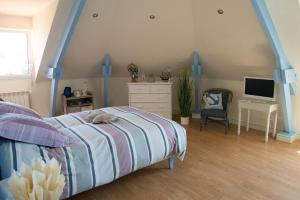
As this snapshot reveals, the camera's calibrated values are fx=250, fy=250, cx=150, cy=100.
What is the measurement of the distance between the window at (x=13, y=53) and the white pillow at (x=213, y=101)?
3530mm

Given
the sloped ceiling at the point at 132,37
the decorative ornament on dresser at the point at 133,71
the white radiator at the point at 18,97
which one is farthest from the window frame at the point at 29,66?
the decorative ornament on dresser at the point at 133,71

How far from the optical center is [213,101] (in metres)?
4.64

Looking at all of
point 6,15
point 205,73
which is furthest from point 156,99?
point 6,15

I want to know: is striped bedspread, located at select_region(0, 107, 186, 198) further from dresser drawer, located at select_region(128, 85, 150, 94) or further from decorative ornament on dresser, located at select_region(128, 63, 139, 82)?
decorative ornament on dresser, located at select_region(128, 63, 139, 82)

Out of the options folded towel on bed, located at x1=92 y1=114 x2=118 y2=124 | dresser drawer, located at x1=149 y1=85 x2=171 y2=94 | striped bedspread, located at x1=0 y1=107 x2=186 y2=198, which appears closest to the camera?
striped bedspread, located at x1=0 y1=107 x2=186 y2=198

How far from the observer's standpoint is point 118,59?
17.3ft

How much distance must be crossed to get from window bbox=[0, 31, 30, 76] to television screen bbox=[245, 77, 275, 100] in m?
4.16

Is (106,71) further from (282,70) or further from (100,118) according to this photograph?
(282,70)

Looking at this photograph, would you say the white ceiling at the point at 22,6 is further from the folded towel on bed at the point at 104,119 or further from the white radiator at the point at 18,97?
the folded towel on bed at the point at 104,119

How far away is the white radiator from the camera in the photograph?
15.2 feet

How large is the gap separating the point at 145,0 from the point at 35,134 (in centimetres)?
284

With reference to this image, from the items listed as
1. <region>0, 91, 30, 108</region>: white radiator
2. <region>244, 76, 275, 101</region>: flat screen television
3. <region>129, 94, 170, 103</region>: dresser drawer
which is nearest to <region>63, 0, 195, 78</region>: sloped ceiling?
<region>129, 94, 170, 103</region>: dresser drawer

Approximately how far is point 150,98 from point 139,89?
0.94 feet

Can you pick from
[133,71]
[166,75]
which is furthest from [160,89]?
[133,71]
